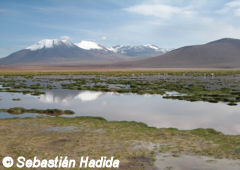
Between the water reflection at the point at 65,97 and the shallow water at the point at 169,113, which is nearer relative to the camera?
the shallow water at the point at 169,113

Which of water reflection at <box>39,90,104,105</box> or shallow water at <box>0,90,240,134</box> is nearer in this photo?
shallow water at <box>0,90,240,134</box>

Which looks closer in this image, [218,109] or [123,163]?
[123,163]

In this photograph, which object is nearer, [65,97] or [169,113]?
[169,113]

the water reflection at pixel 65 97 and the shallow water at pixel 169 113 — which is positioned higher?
the water reflection at pixel 65 97

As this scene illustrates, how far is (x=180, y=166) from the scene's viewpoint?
9.56m

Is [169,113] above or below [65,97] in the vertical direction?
below

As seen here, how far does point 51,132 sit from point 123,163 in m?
5.59

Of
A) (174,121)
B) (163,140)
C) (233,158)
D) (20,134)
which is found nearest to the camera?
(233,158)

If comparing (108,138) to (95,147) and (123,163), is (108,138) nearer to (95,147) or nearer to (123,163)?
(95,147)

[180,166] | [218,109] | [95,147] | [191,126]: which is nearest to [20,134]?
[95,147]

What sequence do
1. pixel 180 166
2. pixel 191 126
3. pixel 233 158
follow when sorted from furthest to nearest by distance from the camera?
pixel 191 126, pixel 233 158, pixel 180 166

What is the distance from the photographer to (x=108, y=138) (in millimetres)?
13000

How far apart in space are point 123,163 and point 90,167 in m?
1.17

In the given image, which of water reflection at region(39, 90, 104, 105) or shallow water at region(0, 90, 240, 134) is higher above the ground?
water reflection at region(39, 90, 104, 105)
